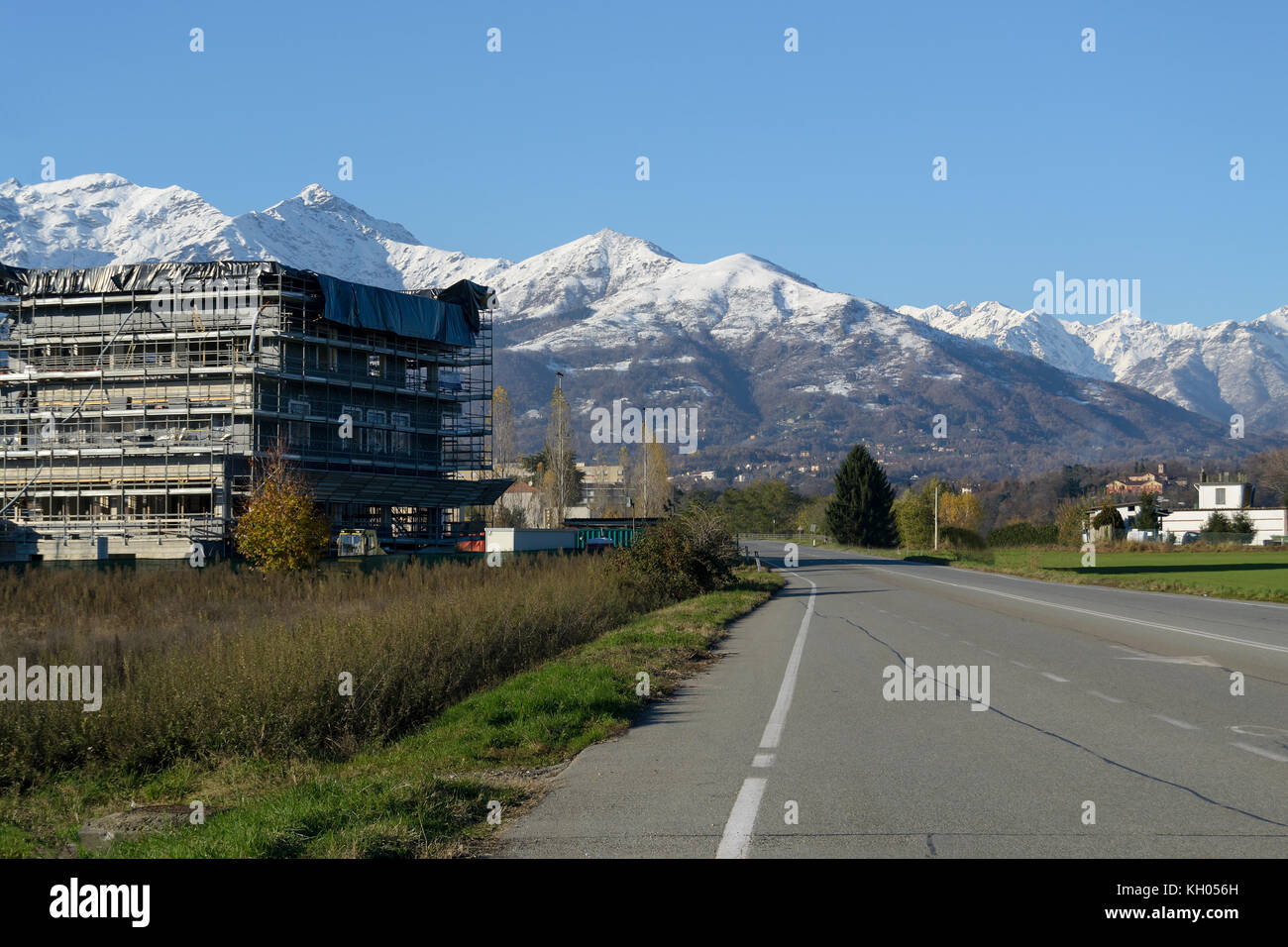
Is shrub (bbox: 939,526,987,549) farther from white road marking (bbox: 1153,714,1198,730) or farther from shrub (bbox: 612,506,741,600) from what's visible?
white road marking (bbox: 1153,714,1198,730)

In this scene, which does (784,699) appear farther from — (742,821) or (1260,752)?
(742,821)

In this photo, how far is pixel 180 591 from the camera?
Answer: 2736cm

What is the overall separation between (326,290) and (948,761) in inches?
2862

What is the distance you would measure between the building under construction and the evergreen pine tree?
4084 cm

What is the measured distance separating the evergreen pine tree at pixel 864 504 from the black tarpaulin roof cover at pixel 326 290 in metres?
40.5

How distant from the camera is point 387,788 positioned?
8289 millimetres

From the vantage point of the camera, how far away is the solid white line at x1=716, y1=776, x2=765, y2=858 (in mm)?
6590

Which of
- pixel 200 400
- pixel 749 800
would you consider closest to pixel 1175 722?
pixel 749 800

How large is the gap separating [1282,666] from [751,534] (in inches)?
5934

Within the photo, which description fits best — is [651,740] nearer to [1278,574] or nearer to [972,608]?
[972,608]

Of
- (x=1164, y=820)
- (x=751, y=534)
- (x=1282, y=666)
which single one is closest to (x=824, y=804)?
(x=1164, y=820)

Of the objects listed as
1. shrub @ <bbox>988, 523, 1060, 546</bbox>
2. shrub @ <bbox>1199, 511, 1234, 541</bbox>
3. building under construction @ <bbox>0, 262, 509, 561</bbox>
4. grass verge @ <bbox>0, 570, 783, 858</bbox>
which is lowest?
shrub @ <bbox>988, 523, 1060, 546</bbox>

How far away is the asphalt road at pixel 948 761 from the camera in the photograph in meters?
6.86

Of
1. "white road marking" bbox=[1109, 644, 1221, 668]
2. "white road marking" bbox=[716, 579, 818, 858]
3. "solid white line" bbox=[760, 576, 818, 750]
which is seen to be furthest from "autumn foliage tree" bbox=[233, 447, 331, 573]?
"white road marking" bbox=[716, 579, 818, 858]
